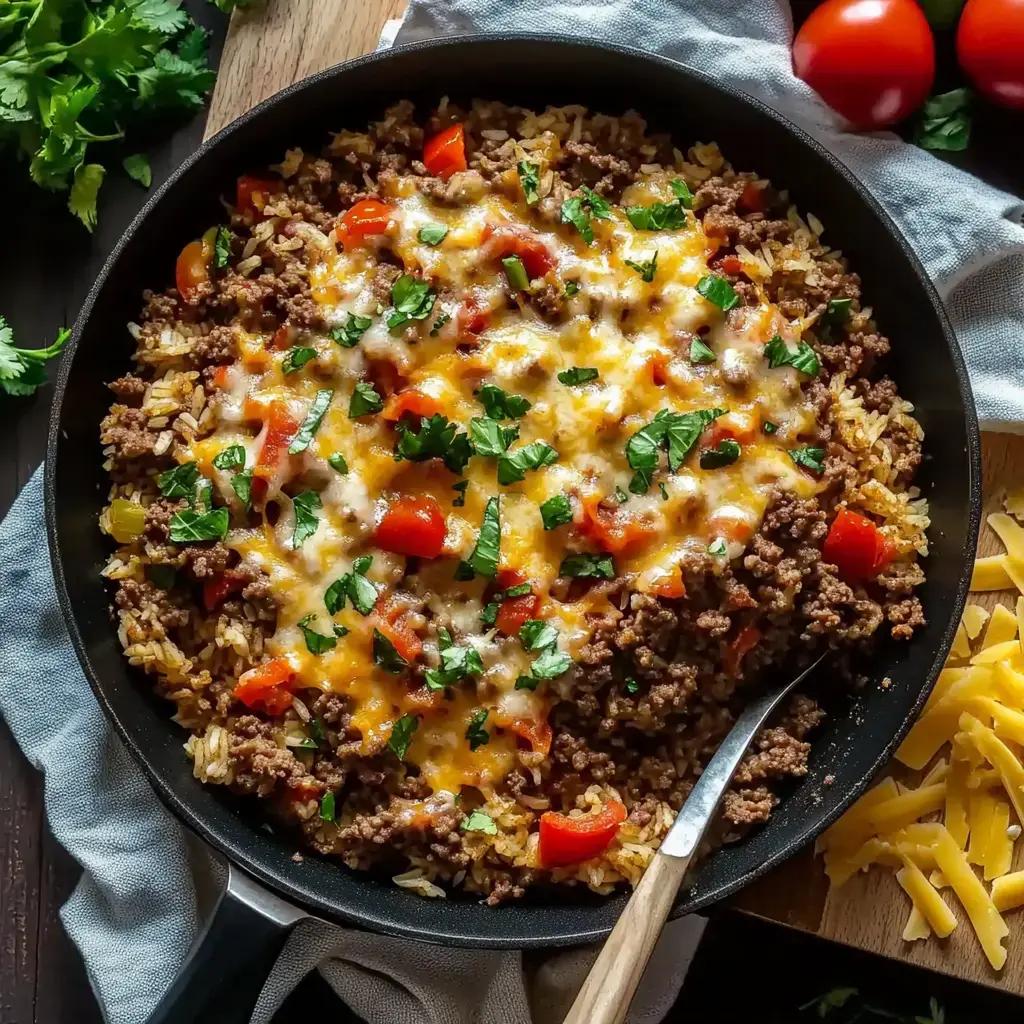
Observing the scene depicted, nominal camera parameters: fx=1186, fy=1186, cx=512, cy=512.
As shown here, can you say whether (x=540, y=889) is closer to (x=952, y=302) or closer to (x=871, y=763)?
(x=871, y=763)

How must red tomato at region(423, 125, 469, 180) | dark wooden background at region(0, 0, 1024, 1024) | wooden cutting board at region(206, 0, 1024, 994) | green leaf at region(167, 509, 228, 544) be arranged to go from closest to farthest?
green leaf at region(167, 509, 228, 544) → red tomato at region(423, 125, 469, 180) → wooden cutting board at region(206, 0, 1024, 994) → dark wooden background at region(0, 0, 1024, 1024)

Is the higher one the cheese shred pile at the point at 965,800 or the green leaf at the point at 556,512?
the green leaf at the point at 556,512

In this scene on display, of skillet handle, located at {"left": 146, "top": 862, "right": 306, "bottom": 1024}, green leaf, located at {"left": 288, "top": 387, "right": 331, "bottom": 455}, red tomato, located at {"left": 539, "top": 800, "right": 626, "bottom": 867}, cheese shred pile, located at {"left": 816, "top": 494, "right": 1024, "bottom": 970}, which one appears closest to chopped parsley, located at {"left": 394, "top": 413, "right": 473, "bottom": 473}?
green leaf, located at {"left": 288, "top": 387, "right": 331, "bottom": 455}

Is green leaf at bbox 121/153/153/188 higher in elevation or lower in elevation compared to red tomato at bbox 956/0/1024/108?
lower

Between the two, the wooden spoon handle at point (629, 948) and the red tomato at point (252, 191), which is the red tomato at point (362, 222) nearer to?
the red tomato at point (252, 191)

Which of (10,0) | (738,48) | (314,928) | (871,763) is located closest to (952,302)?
(738,48)

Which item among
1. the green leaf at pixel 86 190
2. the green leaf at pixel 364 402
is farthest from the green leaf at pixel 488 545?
the green leaf at pixel 86 190

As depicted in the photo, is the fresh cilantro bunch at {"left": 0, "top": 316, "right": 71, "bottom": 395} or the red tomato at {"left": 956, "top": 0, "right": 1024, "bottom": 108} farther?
the fresh cilantro bunch at {"left": 0, "top": 316, "right": 71, "bottom": 395}

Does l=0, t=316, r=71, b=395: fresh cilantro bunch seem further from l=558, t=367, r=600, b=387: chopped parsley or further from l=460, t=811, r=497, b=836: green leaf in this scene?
l=460, t=811, r=497, b=836: green leaf
